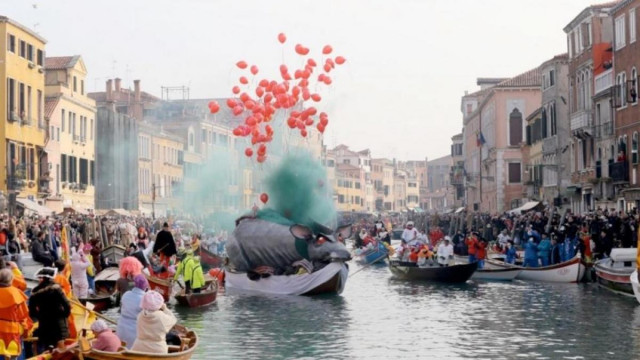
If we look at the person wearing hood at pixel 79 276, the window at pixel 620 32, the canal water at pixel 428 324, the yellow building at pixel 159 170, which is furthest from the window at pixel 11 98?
the person wearing hood at pixel 79 276

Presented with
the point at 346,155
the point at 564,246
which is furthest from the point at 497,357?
the point at 346,155

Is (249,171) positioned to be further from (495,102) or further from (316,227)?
(316,227)

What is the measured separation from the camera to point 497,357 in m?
21.4

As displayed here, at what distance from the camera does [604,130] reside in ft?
176

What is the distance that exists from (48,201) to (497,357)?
137 feet

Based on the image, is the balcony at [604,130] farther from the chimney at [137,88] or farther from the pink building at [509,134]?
the chimney at [137,88]

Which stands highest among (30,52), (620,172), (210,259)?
(30,52)

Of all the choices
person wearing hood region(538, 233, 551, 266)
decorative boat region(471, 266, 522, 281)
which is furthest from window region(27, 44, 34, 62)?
person wearing hood region(538, 233, 551, 266)

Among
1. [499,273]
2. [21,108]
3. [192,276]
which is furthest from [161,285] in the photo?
[21,108]

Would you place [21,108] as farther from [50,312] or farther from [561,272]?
[50,312]

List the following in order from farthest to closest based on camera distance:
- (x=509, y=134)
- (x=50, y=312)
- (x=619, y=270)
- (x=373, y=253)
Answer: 1. (x=509, y=134)
2. (x=373, y=253)
3. (x=619, y=270)
4. (x=50, y=312)

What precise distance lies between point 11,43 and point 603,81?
29.3 m

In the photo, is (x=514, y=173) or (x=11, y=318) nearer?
(x=11, y=318)

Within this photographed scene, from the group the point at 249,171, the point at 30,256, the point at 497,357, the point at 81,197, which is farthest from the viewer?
the point at 249,171
